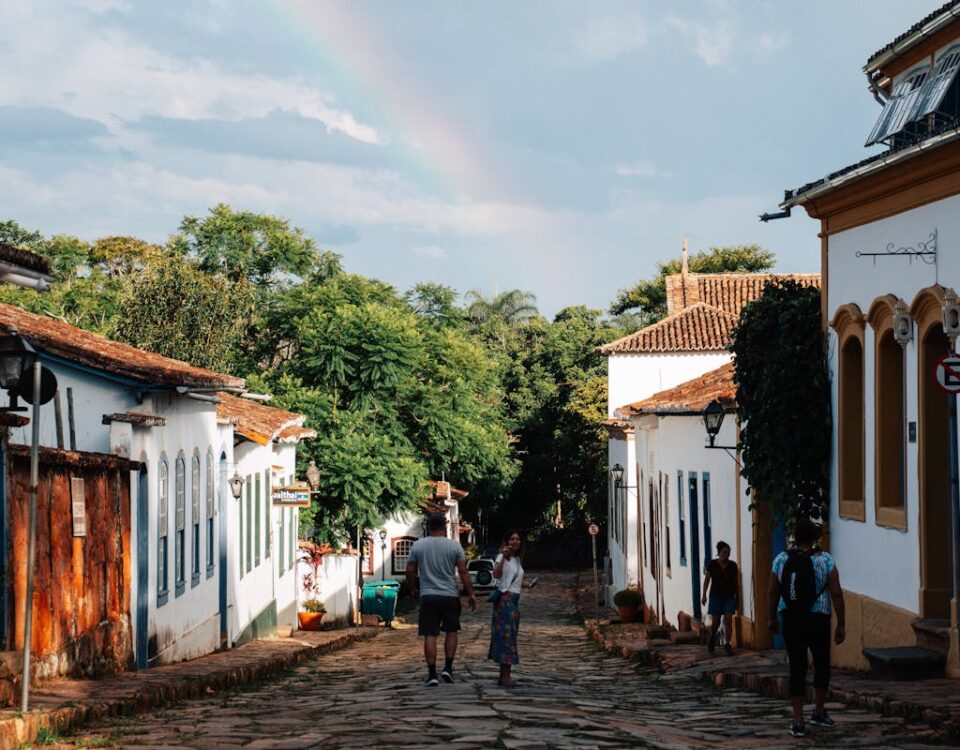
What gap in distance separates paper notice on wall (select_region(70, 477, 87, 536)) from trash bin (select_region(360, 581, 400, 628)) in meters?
26.9

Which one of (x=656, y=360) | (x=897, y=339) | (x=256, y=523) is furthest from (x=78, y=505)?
(x=656, y=360)

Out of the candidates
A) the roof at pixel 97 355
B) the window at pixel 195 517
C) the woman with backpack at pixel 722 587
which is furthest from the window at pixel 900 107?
the window at pixel 195 517

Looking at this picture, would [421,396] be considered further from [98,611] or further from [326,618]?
[98,611]

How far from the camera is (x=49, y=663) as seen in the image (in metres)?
12.9

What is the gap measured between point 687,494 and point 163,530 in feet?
35.4

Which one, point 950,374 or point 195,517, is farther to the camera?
Result: point 195,517

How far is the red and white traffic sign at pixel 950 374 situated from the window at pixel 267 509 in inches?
808

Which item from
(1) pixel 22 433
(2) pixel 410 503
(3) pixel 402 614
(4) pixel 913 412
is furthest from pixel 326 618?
(4) pixel 913 412

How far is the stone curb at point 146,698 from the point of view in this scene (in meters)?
9.80

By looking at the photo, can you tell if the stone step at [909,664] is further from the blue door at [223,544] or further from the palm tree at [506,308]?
the palm tree at [506,308]

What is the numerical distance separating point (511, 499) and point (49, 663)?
56.0 metres

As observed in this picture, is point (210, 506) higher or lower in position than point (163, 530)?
higher

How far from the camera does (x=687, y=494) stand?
26.9 meters

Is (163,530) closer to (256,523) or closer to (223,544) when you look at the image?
(223,544)
